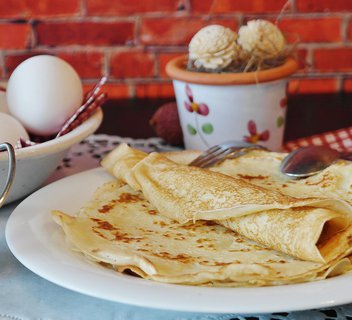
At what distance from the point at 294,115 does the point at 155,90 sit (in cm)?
71

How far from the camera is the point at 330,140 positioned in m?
1.39

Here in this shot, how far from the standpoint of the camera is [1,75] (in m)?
2.16

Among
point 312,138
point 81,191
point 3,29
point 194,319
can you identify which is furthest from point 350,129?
point 3,29

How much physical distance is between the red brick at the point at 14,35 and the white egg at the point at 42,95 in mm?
1084

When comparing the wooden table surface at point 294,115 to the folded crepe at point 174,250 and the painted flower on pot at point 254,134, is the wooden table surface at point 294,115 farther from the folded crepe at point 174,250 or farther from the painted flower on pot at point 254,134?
the folded crepe at point 174,250

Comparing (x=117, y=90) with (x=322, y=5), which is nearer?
(x=322, y=5)

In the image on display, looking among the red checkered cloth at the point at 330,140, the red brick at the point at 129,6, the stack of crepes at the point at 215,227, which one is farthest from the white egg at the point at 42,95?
the red brick at the point at 129,6

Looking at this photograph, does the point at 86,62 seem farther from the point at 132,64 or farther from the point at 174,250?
the point at 174,250

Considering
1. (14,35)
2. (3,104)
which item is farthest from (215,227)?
(14,35)

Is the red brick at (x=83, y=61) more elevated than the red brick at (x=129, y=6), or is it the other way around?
the red brick at (x=129, y=6)

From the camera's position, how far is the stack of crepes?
0.68 meters

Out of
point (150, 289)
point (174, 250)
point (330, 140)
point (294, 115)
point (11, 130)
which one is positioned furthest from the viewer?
point (294, 115)

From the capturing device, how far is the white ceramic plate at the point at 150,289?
1.99ft

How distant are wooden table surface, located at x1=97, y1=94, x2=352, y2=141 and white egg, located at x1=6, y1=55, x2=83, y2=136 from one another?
38 cm
